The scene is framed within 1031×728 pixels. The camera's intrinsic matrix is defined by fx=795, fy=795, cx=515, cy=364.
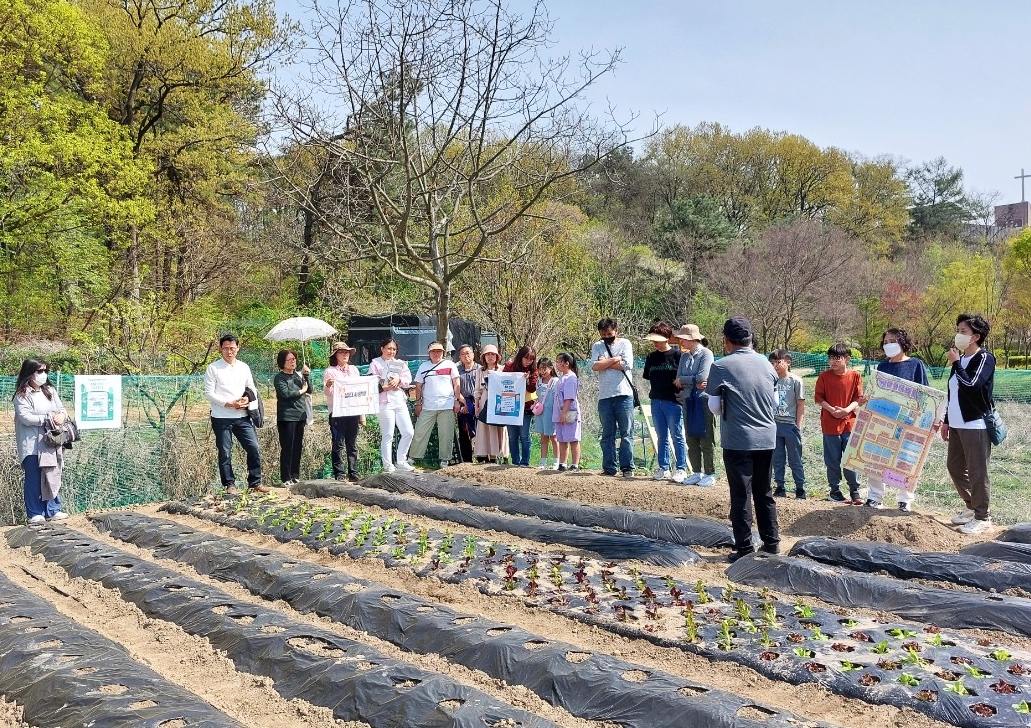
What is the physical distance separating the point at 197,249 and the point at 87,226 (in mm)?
2482

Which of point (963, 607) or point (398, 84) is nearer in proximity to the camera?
point (963, 607)

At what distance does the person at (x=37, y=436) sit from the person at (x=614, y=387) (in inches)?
213

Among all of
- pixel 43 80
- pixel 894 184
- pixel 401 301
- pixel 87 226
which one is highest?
pixel 894 184

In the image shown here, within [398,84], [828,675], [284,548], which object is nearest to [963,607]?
[828,675]

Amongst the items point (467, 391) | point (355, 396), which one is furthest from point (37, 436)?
point (467, 391)

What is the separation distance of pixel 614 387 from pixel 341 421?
3.42 m

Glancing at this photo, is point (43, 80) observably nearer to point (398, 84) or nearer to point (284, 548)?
point (398, 84)

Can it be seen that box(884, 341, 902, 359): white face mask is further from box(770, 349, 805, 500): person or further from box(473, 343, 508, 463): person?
box(473, 343, 508, 463): person

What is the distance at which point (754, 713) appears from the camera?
10.6 ft

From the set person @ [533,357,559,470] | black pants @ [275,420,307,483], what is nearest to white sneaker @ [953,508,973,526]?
person @ [533,357,559,470]

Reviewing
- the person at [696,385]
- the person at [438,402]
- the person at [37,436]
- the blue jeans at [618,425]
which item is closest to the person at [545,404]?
the blue jeans at [618,425]

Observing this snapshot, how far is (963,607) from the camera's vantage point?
177 inches

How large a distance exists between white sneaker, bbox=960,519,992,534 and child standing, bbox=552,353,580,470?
401cm

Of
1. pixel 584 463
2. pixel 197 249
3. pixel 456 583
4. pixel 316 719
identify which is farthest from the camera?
pixel 197 249
